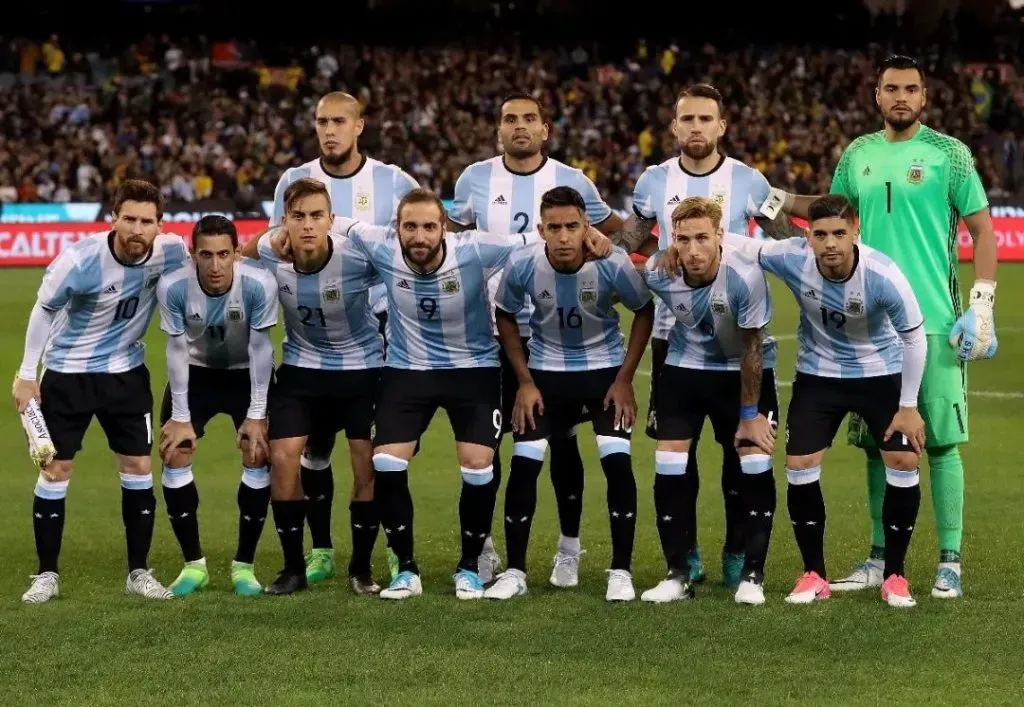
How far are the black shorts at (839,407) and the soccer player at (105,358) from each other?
2851 mm

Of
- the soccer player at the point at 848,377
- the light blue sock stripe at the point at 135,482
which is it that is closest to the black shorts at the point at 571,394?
the soccer player at the point at 848,377

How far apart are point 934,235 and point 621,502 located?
1800 millimetres

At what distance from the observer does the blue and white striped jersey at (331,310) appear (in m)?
7.30

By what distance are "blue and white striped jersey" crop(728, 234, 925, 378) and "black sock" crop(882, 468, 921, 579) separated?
1.57 feet

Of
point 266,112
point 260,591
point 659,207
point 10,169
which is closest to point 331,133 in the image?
point 659,207

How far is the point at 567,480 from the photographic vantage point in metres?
7.64

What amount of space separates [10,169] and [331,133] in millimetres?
20694

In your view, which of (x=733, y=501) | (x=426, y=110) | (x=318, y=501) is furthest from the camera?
(x=426, y=110)

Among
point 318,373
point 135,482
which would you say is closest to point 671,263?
point 318,373

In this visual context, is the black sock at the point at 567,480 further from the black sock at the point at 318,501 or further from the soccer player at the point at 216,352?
the soccer player at the point at 216,352

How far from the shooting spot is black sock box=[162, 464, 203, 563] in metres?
7.46

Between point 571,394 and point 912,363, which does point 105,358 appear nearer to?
point 571,394

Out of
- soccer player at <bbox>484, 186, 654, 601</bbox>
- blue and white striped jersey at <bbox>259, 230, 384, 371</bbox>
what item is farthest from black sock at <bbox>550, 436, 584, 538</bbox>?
blue and white striped jersey at <bbox>259, 230, 384, 371</bbox>

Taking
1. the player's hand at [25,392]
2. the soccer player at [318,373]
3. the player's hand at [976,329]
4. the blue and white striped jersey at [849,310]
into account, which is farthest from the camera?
the soccer player at [318,373]
